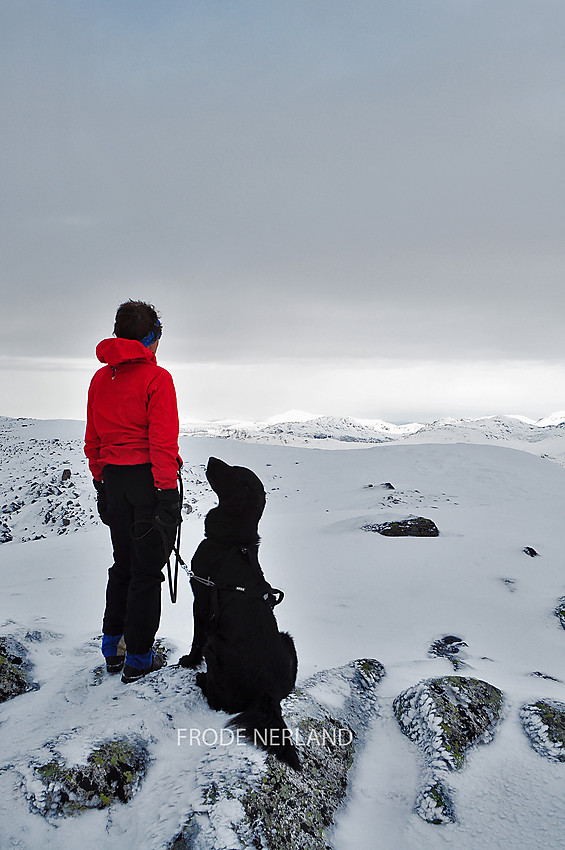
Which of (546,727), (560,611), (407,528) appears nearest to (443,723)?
(546,727)

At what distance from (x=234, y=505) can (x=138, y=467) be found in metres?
0.71

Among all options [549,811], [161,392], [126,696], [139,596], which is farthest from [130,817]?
[161,392]

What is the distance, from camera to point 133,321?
3.25 metres

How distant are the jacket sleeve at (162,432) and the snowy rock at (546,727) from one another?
8.41 feet

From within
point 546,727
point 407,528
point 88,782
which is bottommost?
point 407,528

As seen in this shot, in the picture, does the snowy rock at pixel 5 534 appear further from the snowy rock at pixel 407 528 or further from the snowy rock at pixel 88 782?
the snowy rock at pixel 88 782

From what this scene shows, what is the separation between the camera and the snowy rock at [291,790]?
189 centimetres

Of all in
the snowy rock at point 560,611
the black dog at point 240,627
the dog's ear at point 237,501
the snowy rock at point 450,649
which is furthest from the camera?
the snowy rock at point 560,611

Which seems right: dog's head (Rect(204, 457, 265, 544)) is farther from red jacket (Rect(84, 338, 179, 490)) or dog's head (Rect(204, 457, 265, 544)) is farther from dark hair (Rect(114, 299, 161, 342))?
dark hair (Rect(114, 299, 161, 342))

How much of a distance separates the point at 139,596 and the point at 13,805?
1.30 meters

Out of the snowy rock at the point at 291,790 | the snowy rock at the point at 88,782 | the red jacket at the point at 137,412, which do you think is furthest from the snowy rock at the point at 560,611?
the snowy rock at the point at 88,782

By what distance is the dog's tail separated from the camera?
231 cm

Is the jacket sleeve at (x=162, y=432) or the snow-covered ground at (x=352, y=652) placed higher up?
the jacket sleeve at (x=162, y=432)

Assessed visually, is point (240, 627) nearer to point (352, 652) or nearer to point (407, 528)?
point (352, 652)
